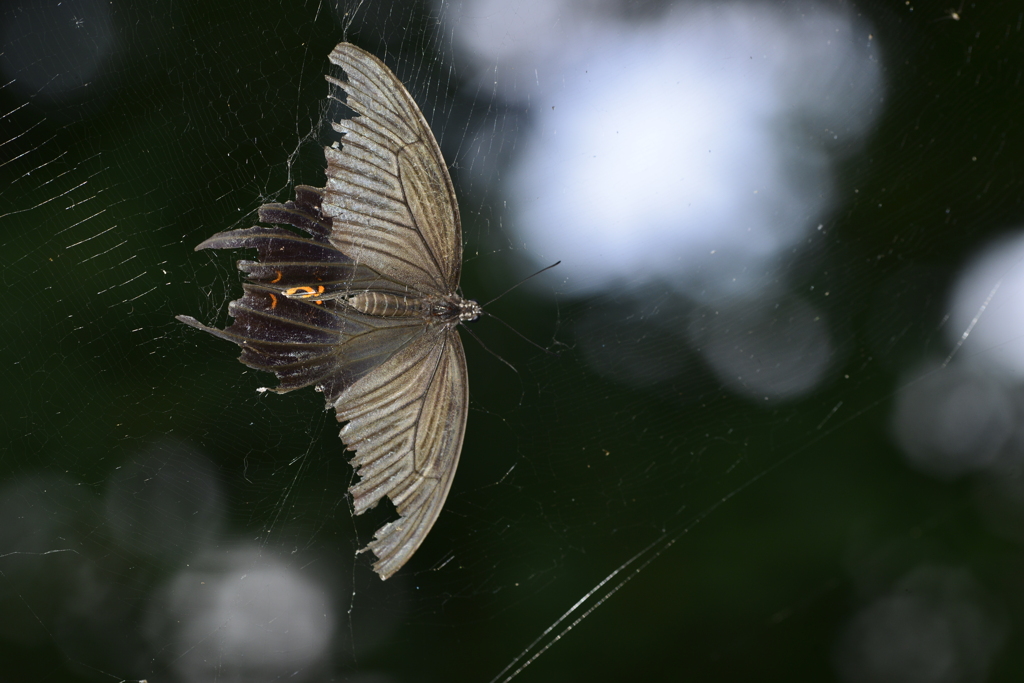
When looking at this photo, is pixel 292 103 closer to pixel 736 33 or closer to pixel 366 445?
pixel 366 445

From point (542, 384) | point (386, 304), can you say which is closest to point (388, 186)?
point (386, 304)

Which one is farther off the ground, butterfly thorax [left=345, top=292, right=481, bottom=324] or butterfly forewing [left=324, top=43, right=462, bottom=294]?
butterfly forewing [left=324, top=43, right=462, bottom=294]

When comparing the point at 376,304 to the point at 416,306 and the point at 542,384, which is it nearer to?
the point at 416,306

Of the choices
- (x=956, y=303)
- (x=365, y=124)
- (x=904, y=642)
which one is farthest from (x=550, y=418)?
(x=904, y=642)

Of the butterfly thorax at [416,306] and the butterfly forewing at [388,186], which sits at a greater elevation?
the butterfly forewing at [388,186]
